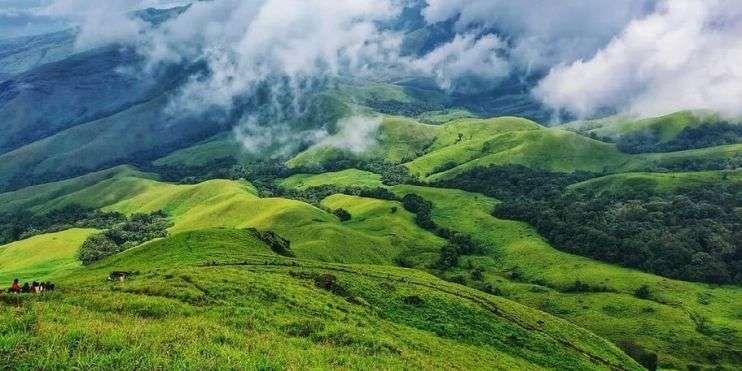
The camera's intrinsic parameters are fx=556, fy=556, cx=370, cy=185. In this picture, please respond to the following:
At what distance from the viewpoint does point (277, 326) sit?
3872 cm

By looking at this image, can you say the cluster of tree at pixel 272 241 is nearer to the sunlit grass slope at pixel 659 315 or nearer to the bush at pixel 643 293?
the sunlit grass slope at pixel 659 315

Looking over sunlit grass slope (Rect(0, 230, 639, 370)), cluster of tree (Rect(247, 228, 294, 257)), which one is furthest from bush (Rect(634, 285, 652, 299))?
cluster of tree (Rect(247, 228, 294, 257))

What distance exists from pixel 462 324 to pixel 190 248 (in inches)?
2422

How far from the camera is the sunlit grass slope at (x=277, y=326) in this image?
24.6 m

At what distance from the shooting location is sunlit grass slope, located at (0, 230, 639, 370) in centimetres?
2459

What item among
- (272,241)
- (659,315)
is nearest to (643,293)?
(659,315)

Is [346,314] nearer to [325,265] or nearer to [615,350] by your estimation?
[325,265]

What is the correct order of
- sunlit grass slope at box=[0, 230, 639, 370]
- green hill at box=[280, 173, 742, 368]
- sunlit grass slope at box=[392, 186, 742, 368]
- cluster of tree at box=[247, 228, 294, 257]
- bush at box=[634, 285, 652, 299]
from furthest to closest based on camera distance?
bush at box=[634, 285, 652, 299] → green hill at box=[280, 173, 742, 368] → sunlit grass slope at box=[392, 186, 742, 368] → cluster of tree at box=[247, 228, 294, 257] → sunlit grass slope at box=[0, 230, 639, 370]

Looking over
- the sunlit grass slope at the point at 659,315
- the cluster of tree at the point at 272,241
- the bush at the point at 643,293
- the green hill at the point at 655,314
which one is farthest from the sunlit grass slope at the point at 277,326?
the bush at the point at 643,293

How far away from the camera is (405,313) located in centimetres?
6744

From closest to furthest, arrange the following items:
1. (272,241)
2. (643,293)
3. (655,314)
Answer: (272,241) → (655,314) → (643,293)

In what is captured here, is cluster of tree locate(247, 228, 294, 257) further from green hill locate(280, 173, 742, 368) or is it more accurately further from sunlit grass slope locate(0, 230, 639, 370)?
green hill locate(280, 173, 742, 368)

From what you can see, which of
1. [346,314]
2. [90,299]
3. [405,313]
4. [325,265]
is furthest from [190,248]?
[90,299]

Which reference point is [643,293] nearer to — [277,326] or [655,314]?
[655,314]
